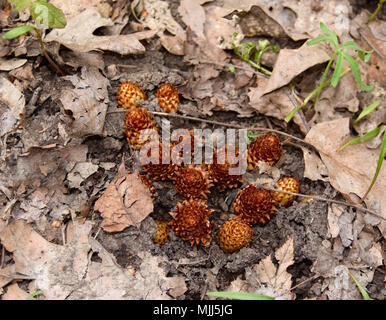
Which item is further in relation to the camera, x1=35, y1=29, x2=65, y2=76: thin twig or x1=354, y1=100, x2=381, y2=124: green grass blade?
x1=354, y1=100, x2=381, y2=124: green grass blade

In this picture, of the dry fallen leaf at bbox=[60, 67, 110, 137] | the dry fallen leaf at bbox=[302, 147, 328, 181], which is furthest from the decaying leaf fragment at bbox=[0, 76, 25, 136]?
the dry fallen leaf at bbox=[302, 147, 328, 181]

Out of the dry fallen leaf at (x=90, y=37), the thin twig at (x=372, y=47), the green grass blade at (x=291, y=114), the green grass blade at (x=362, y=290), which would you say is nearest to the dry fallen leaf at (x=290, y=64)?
A: the green grass blade at (x=291, y=114)

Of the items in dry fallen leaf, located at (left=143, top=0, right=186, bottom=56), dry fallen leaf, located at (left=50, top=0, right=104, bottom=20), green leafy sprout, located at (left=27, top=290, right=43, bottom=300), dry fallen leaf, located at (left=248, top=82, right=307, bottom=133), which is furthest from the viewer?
dry fallen leaf, located at (left=143, top=0, right=186, bottom=56)

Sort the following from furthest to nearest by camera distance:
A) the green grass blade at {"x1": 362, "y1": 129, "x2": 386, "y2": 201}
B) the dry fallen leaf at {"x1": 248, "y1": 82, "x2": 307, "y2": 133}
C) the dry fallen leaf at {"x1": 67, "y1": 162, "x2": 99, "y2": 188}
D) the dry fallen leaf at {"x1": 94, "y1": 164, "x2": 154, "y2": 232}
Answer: the dry fallen leaf at {"x1": 248, "y1": 82, "x2": 307, "y2": 133}, the dry fallen leaf at {"x1": 67, "y1": 162, "x2": 99, "y2": 188}, the dry fallen leaf at {"x1": 94, "y1": 164, "x2": 154, "y2": 232}, the green grass blade at {"x1": 362, "y1": 129, "x2": 386, "y2": 201}

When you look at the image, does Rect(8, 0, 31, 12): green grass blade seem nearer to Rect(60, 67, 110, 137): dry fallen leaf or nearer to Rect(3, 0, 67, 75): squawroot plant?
Rect(3, 0, 67, 75): squawroot plant

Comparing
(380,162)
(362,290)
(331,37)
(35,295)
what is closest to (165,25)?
(331,37)

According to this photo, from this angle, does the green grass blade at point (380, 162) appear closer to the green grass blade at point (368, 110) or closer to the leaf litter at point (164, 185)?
the leaf litter at point (164, 185)
